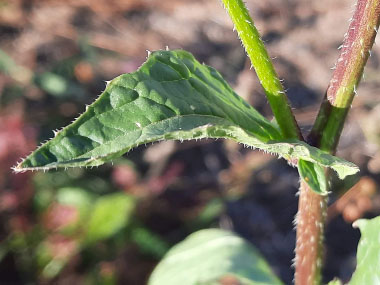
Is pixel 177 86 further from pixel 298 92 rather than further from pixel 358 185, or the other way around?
pixel 298 92

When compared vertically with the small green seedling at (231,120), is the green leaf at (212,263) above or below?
below

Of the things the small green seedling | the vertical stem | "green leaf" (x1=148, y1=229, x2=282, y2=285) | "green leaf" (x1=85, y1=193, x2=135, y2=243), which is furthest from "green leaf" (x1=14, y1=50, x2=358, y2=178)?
"green leaf" (x1=85, y1=193, x2=135, y2=243)

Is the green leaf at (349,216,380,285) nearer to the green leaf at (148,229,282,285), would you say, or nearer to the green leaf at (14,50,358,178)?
the green leaf at (14,50,358,178)

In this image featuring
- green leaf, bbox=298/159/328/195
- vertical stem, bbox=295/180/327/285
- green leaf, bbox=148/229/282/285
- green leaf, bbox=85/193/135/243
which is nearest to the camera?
green leaf, bbox=298/159/328/195

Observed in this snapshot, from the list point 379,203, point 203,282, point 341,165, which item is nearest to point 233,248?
point 203,282

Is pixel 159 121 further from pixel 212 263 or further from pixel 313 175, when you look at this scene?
pixel 212 263

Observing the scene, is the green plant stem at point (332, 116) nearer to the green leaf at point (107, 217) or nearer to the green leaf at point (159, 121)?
the green leaf at point (159, 121)

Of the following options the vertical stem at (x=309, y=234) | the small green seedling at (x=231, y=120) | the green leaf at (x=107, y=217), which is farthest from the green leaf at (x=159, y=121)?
the green leaf at (x=107, y=217)
